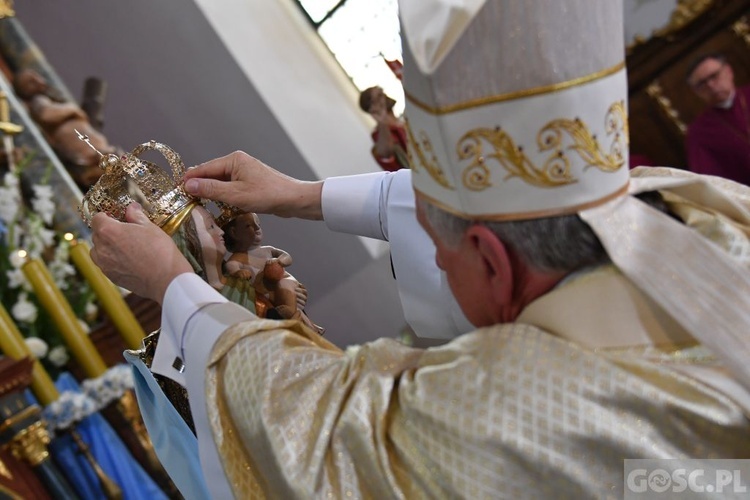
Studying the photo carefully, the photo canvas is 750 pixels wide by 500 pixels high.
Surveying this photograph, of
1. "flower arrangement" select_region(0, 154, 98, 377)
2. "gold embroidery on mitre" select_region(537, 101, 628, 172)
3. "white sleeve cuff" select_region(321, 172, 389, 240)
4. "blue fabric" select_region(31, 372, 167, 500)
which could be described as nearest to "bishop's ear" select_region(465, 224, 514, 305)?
"gold embroidery on mitre" select_region(537, 101, 628, 172)

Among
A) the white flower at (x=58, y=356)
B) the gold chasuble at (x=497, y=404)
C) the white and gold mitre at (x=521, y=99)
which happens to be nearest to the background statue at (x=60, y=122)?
the white flower at (x=58, y=356)

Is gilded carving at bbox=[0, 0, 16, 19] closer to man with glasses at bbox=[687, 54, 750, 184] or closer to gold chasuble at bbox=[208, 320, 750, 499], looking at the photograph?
gold chasuble at bbox=[208, 320, 750, 499]

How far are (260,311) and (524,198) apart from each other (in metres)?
0.76

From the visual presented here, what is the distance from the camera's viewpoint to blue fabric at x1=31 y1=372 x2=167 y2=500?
3.43m

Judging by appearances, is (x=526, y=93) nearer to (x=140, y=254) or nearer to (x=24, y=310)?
(x=140, y=254)

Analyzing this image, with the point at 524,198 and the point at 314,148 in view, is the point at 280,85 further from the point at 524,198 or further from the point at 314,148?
the point at 524,198

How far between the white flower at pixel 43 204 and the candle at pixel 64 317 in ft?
1.65

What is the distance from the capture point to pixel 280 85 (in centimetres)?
498

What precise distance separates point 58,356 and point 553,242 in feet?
9.22

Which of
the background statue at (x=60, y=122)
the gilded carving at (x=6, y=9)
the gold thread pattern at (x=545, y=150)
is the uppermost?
the gilded carving at (x=6, y=9)

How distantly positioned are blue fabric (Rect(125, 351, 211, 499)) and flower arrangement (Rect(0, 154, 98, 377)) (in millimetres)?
1791

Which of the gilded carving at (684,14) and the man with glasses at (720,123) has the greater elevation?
the gilded carving at (684,14)

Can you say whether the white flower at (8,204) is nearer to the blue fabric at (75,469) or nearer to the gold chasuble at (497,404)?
the blue fabric at (75,469)

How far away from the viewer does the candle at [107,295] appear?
12.0 ft
